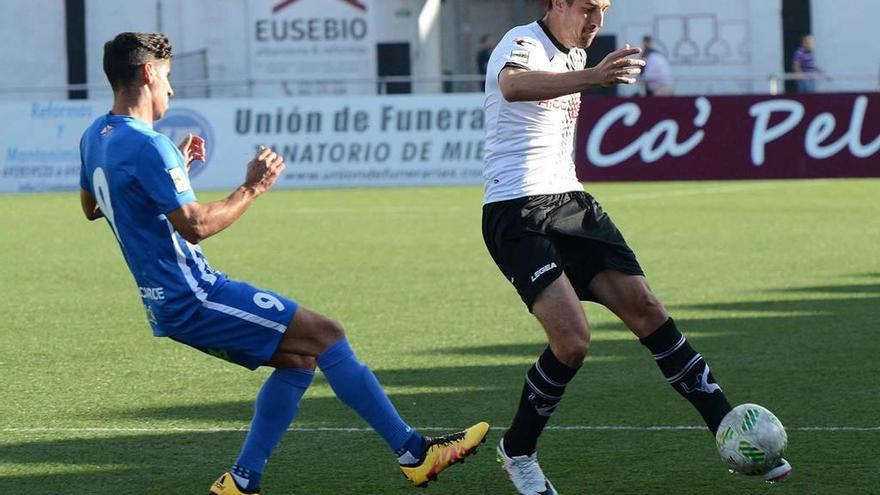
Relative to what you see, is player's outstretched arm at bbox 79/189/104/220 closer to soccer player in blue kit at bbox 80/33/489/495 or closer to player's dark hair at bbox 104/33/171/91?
soccer player in blue kit at bbox 80/33/489/495

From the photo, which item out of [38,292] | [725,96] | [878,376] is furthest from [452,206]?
[878,376]

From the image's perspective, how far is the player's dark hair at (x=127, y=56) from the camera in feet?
19.9

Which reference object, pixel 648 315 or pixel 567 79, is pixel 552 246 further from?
pixel 567 79

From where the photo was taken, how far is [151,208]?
19.8 feet

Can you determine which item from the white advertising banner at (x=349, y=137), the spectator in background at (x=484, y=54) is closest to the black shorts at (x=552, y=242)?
the white advertising banner at (x=349, y=137)

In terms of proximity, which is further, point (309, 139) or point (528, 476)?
point (309, 139)

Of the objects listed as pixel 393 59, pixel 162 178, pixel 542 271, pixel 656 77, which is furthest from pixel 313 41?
pixel 162 178

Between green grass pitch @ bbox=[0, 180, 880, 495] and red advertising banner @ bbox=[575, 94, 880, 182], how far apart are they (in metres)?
5.37

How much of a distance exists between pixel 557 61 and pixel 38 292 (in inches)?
323

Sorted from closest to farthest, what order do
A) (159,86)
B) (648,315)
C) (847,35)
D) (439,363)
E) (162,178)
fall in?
1. (162,178)
2. (159,86)
3. (648,315)
4. (439,363)
5. (847,35)

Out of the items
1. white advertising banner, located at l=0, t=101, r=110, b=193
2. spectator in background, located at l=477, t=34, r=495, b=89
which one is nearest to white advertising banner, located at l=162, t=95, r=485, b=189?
white advertising banner, located at l=0, t=101, r=110, b=193

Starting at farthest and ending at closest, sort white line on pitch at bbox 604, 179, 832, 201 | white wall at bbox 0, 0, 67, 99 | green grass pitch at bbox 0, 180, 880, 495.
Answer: white wall at bbox 0, 0, 67, 99, white line on pitch at bbox 604, 179, 832, 201, green grass pitch at bbox 0, 180, 880, 495

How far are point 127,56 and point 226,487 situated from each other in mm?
1638

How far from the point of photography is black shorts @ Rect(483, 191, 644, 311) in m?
6.44
